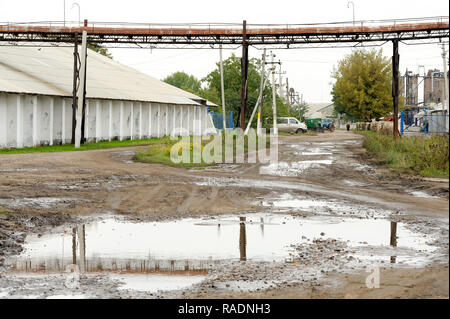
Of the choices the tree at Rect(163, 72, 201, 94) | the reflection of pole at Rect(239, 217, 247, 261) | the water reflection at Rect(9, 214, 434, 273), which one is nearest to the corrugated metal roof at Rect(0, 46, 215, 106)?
the water reflection at Rect(9, 214, 434, 273)

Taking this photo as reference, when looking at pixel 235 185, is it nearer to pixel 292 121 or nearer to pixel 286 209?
pixel 286 209

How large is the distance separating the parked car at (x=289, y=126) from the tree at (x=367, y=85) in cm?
580

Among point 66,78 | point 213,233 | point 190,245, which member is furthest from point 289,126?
point 190,245

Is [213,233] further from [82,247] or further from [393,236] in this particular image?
[393,236]

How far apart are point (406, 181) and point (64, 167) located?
38.0ft

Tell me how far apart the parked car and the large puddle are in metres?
53.2

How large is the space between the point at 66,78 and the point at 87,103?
3779 mm

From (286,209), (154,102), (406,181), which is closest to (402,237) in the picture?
(286,209)

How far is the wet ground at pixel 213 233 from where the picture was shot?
7.05 m

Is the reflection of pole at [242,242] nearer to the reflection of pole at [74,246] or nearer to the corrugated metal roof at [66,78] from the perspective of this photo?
the reflection of pole at [74,246]

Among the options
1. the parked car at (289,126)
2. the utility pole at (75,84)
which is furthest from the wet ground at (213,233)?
the parked car at (289,126)

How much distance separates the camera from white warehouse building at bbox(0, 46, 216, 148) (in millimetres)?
30781

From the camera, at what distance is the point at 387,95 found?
60.1 m

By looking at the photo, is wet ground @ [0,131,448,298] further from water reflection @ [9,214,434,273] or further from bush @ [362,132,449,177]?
bush @ [362,132,449,177]
